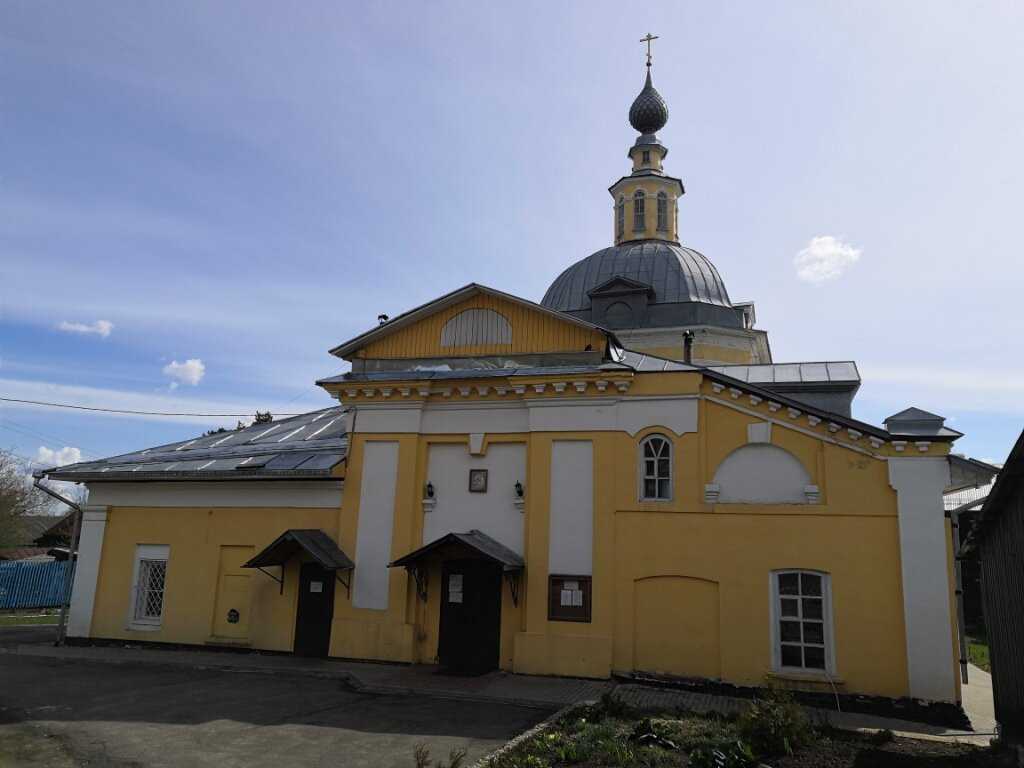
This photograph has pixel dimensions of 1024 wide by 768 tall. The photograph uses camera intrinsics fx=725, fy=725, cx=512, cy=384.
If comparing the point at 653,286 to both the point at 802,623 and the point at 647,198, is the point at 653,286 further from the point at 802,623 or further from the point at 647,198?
the point at 802,623

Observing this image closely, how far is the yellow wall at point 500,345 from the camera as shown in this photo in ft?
44.4

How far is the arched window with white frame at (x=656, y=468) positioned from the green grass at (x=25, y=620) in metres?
18.3

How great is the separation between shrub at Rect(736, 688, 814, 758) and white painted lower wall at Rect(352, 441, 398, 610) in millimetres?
7728

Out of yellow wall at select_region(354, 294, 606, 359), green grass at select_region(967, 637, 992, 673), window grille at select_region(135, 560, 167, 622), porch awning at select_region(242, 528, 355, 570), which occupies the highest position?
yellow wall at select_region(354, 294, 606, 359)

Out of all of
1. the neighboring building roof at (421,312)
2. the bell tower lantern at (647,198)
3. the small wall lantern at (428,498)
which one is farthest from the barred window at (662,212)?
the small wall lantern at (428,498)

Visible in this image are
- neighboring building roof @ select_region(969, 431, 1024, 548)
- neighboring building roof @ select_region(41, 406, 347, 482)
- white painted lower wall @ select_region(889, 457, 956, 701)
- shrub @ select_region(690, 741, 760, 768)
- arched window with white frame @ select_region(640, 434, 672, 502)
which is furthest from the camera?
neighboring building roof @ select_region(41, 406, 347, 482)

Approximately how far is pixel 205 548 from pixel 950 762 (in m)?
13.3

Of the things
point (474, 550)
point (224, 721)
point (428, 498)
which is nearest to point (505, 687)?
point (474, 550)

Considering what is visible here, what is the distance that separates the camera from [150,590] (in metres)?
15.4

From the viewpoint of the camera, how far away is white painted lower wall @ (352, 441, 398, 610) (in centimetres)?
1355

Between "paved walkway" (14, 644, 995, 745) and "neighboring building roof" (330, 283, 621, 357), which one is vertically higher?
"neighboring building roof" (330, 283, 621, 357)

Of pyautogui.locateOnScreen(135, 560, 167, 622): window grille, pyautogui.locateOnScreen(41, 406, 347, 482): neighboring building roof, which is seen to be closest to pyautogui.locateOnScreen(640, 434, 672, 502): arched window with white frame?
pyautogui.locateOnScreen(41, 406, 347, 482): neighboring building roof

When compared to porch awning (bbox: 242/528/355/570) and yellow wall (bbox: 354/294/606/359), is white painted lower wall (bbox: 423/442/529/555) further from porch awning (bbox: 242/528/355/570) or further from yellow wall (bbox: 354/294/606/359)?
yellow wall (bbox: 354/294/606/359)

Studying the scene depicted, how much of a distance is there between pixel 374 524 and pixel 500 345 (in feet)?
13.8
